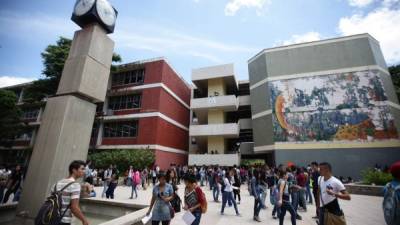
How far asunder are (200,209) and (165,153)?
60.2 ft

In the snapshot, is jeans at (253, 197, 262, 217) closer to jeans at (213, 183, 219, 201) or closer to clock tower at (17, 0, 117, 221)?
jeans at (213, 183, 219, 201)

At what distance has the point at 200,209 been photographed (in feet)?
11.6

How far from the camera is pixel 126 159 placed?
18297 millimetres

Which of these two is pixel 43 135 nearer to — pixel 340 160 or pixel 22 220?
pixel 22 220

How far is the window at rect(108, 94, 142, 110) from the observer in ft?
74.4

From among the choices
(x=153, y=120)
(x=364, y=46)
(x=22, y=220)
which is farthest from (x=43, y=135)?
(x=364, y=46)

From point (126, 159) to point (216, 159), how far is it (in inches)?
356

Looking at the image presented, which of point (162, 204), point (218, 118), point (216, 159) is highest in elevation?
point (218, 118)

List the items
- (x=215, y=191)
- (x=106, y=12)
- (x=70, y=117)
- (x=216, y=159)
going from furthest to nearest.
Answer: (x=216, y=159) < (x=215, y=191) < (x=106, y=12) < (x=70, y=117)

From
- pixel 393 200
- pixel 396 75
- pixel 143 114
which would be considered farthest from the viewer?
pixel 396 75

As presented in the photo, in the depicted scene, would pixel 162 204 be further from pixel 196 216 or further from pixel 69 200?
pixel 69 200

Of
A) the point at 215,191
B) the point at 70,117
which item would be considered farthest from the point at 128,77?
the point at 215,191

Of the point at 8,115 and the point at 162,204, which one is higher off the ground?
the point at 8,115

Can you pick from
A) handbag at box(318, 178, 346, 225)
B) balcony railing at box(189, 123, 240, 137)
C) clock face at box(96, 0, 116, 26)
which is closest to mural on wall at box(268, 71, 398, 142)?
balcony railing at box(189, 123, 240, 137)
